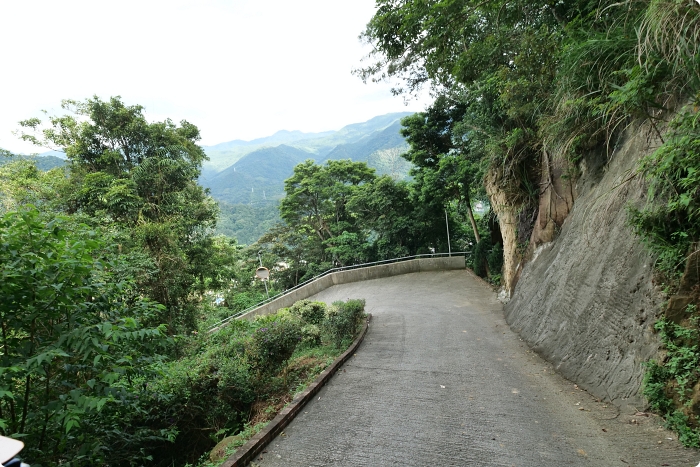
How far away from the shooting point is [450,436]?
3.39 metres

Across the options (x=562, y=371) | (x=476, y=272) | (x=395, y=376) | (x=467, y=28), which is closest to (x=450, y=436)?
(x=395, y=376)

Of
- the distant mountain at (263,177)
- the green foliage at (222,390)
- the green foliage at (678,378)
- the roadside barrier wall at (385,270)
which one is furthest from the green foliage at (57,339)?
the distant mountain at (263,177)

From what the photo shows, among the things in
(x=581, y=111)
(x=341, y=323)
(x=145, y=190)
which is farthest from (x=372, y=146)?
(x=581, y=111)

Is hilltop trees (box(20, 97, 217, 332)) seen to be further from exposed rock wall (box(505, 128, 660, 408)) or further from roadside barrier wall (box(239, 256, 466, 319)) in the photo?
exposed rock wall (box(505, 128, 660, 408))

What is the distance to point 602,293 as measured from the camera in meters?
4.43

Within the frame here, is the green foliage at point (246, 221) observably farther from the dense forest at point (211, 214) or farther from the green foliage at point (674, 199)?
the green foliage at point (674, 199)

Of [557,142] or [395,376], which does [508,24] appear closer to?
[557,142]

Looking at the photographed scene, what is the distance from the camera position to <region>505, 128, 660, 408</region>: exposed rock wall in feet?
12.0

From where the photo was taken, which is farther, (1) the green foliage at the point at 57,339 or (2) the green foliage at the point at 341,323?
(2) the green foliage at the point at 341,323

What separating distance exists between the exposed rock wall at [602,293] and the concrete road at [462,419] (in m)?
0.33

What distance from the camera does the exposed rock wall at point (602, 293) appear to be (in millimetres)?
3648

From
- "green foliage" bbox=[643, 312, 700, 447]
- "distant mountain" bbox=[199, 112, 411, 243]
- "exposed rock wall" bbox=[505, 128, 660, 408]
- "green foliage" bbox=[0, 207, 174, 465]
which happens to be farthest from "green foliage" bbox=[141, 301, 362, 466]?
"distant mountain" bbox=[199, 112, 411, 243]

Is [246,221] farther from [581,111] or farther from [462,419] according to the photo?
[462,419]

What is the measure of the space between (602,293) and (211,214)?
41.3ft
